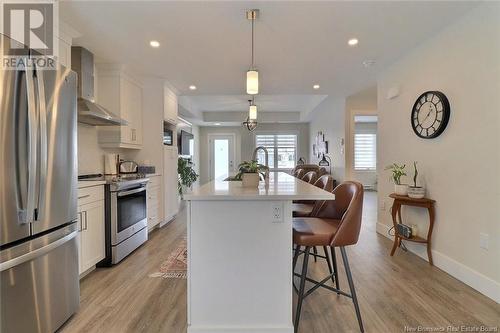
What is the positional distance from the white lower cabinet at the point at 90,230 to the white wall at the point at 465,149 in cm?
353

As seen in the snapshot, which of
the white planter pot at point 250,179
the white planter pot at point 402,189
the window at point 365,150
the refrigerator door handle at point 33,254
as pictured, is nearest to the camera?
the refrigerator door handle at point 33,254

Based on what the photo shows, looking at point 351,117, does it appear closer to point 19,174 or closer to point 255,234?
point 255,234

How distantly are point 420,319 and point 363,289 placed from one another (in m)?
0.47

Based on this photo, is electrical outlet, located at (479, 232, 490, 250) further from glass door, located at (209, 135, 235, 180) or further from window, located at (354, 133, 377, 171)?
glass door, located at (209, 135, 235, 180)

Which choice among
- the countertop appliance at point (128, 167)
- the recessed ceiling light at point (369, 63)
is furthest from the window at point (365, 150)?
the countertop appliance at point (128, 167)

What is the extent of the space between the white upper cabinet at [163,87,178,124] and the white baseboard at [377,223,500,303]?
4.09 m

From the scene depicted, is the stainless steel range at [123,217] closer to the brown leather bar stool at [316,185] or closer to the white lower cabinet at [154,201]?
the white lower cabinet at [154,201]

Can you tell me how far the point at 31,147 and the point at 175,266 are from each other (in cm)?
178

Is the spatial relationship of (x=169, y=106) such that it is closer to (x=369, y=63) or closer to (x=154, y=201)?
(x=154, y=201)

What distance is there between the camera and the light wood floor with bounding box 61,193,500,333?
176cm

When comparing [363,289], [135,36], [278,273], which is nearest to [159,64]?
[135,36]

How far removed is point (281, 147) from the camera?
30.3 feet

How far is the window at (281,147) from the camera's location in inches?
364

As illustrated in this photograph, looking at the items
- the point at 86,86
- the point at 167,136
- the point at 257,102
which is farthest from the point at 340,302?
the point at 257,102
